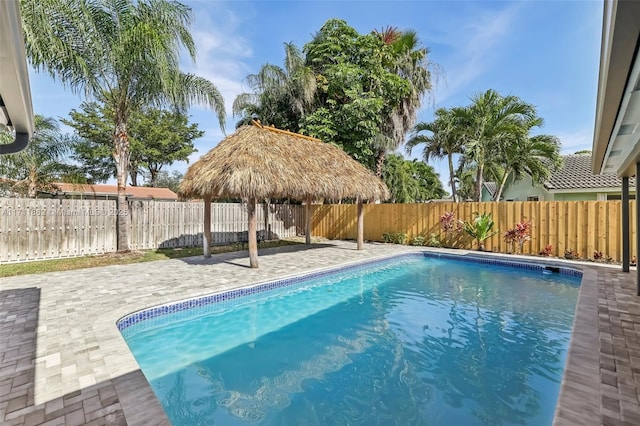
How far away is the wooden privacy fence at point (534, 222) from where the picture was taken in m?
10.3

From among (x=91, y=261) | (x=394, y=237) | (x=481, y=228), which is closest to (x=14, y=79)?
(x=91, y=261)

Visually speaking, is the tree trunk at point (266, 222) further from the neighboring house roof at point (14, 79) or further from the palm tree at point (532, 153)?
the neighboring house roof at point (14, 79)

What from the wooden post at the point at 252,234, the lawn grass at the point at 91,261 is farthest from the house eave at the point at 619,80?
the lawn grass at the point at 91,261

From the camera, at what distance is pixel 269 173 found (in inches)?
359

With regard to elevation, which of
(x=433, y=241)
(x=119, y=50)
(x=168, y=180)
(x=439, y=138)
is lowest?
(x=433, y=241)

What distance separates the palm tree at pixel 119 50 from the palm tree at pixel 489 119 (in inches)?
465

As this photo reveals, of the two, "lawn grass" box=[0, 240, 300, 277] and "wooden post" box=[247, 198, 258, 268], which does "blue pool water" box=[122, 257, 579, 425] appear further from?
"lawn grass" box=[0, 240, 300, 277]

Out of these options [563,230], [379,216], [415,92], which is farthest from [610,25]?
[415,92]

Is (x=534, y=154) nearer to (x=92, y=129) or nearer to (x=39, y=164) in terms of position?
(x=39, y=164)

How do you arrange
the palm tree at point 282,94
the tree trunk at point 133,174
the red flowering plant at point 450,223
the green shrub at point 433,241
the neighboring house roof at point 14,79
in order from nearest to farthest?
1. the neighboring house roof at point 14,79
2. the red flowering plant at point 450,223
3. the green shrub at point 433,241
4. the palm tree at point 282,94
5. the tree trunk at point 133,174

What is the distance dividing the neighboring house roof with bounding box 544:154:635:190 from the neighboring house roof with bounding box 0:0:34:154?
19669mm

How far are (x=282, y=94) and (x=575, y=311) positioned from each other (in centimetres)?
1689

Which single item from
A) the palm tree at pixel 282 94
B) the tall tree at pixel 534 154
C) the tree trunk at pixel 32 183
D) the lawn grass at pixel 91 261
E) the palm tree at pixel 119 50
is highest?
the palm tree at pixel 282 94

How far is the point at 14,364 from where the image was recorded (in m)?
3.50
